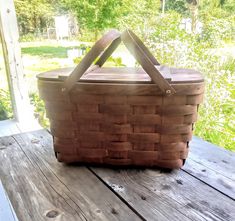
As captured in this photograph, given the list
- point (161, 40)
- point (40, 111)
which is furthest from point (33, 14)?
point (161, 40)

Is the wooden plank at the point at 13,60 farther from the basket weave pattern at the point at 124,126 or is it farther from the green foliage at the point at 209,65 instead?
the green foliage at the point at 209,65

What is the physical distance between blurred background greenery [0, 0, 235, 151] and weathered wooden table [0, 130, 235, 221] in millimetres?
973

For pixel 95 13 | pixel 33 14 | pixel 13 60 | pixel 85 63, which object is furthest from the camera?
pixel 95 13

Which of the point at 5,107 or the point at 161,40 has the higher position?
the point at 161,40

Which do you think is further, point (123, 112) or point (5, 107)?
point (5, 107)

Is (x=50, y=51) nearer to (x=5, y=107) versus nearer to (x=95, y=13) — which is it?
(x=95, y=13)

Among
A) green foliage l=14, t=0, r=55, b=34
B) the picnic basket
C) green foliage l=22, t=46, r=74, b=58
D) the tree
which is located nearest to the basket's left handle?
the picnic basket

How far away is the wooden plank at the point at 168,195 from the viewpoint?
0.47m

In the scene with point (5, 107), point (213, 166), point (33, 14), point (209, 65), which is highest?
point (33, 14)

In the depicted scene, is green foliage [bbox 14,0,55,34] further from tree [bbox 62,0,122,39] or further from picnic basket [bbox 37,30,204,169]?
picnic basket [bbox 37,30,204,169]

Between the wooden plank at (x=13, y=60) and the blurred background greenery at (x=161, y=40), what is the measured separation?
240mm

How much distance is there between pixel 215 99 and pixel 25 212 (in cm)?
153

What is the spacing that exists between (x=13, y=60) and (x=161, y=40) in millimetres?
1231

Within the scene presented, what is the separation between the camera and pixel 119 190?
21.6 inches
